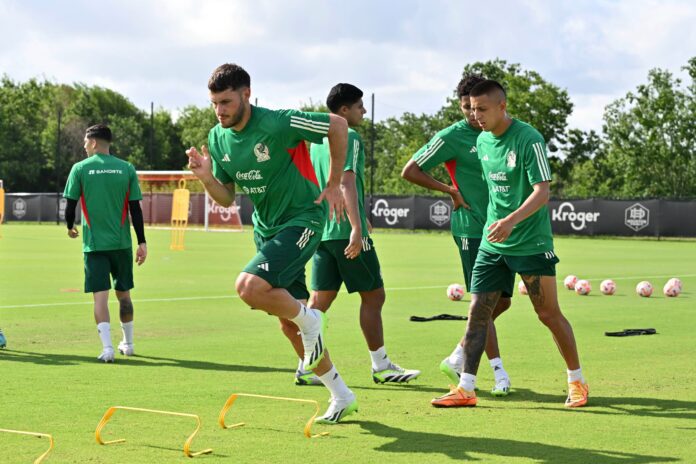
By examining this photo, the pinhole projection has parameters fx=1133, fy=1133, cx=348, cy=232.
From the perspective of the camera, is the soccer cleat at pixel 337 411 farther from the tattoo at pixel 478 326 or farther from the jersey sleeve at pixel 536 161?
the jersey sleeve at pixel 536 161

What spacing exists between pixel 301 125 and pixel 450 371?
8.65 feet

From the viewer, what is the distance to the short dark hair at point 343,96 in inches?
362

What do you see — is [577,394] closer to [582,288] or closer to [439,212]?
[582,288]

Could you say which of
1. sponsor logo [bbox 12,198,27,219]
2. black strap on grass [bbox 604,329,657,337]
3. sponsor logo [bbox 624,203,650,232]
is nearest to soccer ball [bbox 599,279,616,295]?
black strap on grass [bbox 604,329,657,337]

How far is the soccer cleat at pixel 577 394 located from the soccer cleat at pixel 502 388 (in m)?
0.57

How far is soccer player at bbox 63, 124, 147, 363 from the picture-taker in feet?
35.6

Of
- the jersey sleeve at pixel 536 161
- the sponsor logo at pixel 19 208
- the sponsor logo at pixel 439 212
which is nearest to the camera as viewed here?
the jersey sleeve at pixel 536 161

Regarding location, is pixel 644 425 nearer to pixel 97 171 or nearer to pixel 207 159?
pixel 207 159

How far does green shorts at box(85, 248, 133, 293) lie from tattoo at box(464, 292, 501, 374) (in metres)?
4.10

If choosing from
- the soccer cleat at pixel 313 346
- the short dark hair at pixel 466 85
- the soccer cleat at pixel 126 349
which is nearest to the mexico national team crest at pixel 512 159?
the short dark hair at pixel 466 85

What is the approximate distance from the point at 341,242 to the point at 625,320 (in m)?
5.96

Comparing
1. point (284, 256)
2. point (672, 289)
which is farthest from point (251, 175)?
point (672, 289)

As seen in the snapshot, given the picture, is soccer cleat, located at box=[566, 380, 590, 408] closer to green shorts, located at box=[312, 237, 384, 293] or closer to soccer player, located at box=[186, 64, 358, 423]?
soccer player, located at box=[186, 64, 358, 423]

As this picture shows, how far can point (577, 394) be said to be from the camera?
800 centimetres
